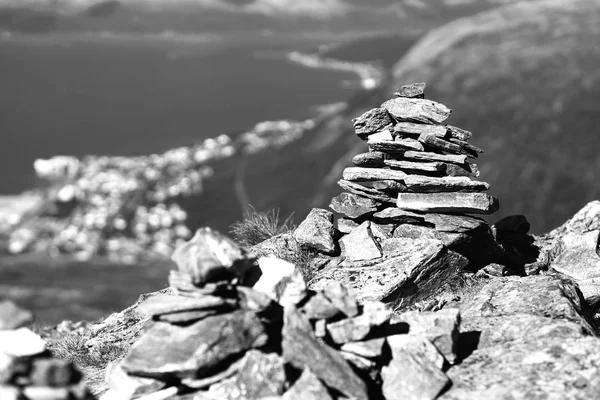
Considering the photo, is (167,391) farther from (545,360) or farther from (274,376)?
(545,360)

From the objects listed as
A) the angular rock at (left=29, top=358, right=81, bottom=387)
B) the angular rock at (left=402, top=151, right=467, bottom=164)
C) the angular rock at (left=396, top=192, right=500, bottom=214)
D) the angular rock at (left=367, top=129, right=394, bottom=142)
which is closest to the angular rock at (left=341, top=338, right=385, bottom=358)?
the angular rock at (left=29, top=358, right=81, bottom=387)

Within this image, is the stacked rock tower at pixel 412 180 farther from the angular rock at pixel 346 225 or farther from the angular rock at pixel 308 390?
the angular rock at pixel 308 390

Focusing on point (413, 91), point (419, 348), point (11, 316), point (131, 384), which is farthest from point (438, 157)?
point (11, 316)

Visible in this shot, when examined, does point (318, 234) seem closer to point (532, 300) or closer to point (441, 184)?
point (441, 184)

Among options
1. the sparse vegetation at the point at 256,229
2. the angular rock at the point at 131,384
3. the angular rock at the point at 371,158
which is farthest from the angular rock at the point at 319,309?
the sparse vegetation at the point at 256,229

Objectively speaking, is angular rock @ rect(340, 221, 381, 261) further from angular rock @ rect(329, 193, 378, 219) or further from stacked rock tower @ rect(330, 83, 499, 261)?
angular rock @ rect(329, 193, 378, 219)
